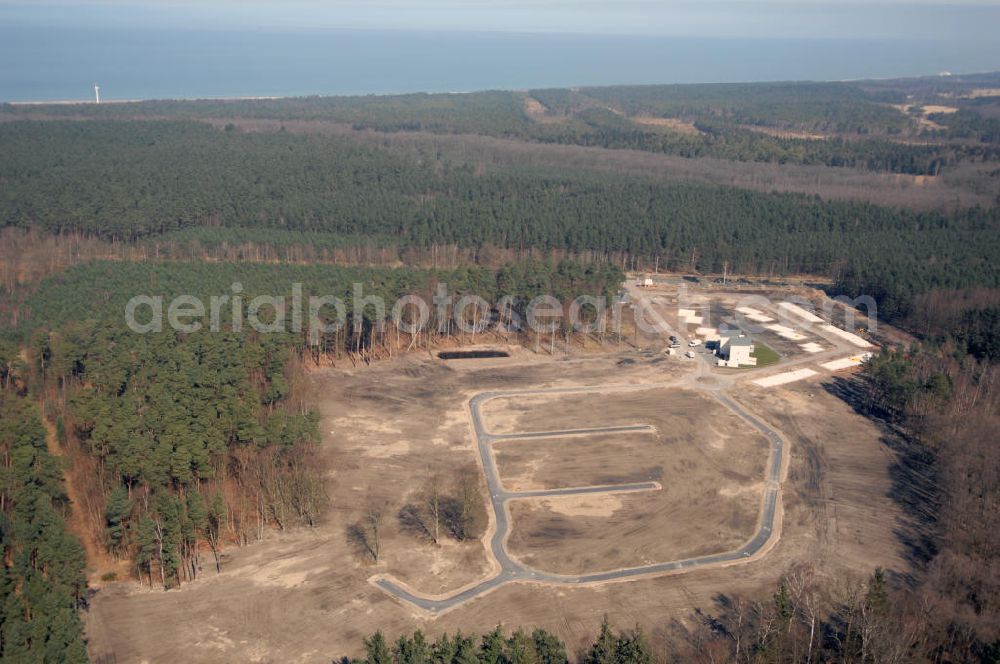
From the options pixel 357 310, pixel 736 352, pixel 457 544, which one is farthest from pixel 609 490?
pixel 357 310

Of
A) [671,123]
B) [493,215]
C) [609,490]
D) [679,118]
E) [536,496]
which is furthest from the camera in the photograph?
[679,118]

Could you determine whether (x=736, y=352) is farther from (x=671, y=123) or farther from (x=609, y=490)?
(x=671, y=123)

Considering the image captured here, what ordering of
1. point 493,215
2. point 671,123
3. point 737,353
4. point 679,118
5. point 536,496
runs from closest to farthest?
point 536,496
point 737,353
point 493,215
point 671,123
point 679,118

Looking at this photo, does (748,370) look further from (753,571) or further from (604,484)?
(753,571)

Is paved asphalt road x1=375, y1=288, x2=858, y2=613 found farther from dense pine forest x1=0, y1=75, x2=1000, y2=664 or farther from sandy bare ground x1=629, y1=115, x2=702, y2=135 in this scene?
sandy bare ground x1=629, y1=115, x2=702, y2=135

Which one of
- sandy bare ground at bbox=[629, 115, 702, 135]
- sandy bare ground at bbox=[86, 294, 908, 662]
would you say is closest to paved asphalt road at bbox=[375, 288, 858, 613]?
sandy bare ground at bbox=[86, 294, 908, 662]

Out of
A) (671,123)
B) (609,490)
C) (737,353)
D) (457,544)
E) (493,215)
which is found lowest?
(457,544)

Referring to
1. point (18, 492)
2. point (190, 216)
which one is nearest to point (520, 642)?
point (18, 492)
